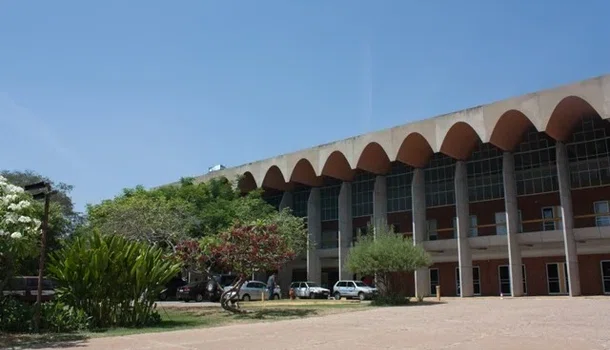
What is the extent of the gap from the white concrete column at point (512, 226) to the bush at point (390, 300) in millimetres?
8719

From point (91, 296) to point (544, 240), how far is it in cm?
2639

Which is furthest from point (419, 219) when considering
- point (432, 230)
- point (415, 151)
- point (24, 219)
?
point (24, 219)

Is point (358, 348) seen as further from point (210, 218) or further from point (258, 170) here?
point (258, 170)

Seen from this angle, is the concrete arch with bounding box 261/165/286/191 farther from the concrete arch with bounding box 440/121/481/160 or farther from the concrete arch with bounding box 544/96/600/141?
the concrete arch with bounding box 544/96/600/141

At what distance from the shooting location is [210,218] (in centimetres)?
3844

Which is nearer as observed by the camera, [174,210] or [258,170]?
[174,210]

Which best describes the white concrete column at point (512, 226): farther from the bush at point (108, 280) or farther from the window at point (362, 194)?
the bush at point (108, 280)

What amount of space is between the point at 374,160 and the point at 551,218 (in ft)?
41.9

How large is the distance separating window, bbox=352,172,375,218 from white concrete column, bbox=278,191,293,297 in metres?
6.32

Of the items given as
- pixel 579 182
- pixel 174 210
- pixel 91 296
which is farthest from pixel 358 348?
pixel 579 182

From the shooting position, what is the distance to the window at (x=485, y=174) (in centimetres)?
3762

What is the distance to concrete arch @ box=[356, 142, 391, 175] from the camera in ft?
134

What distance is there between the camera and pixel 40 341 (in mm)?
13914

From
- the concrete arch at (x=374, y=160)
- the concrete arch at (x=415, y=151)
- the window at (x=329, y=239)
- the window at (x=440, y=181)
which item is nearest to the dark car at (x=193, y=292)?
the window at (x=329, y=239)
